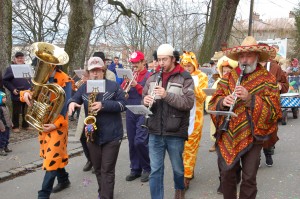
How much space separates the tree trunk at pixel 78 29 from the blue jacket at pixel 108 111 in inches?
286

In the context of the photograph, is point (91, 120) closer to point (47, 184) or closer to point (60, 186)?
point (47, 184)

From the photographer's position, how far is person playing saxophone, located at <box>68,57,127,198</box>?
4168mm

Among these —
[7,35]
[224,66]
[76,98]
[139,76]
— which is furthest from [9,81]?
[224,66]

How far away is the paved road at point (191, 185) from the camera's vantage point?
4.80m

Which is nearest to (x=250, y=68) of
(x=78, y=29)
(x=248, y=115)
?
(x=248, y=115)

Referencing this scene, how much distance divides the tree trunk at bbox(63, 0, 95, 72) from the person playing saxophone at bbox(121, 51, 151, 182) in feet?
20.4

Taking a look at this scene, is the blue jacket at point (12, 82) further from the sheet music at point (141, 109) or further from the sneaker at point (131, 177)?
the sheet music at point (141, 109)

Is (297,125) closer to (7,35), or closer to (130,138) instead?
(130,138)

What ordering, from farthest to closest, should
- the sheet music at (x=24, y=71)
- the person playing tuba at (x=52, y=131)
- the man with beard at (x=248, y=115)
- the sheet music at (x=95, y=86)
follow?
the sheet music at (x=24, y=71)
the person playing tuba at (x=52, y=131)
the sheet music at (x=95, y=86)
the man with beard at (x=248, y=115)

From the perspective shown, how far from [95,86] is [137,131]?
1520mm

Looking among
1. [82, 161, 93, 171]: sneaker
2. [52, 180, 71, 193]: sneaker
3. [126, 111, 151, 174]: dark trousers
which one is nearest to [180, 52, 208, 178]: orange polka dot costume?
[126, 111, 151, 174]: dark trousers

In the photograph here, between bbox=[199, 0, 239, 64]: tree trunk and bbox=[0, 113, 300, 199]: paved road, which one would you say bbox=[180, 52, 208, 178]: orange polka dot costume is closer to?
bbox=[0, 113, 300, 199]: paved road

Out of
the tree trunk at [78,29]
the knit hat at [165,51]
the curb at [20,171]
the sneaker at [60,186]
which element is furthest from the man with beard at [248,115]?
the tree trunk at [78,29]

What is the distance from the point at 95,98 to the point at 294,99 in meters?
7.82
